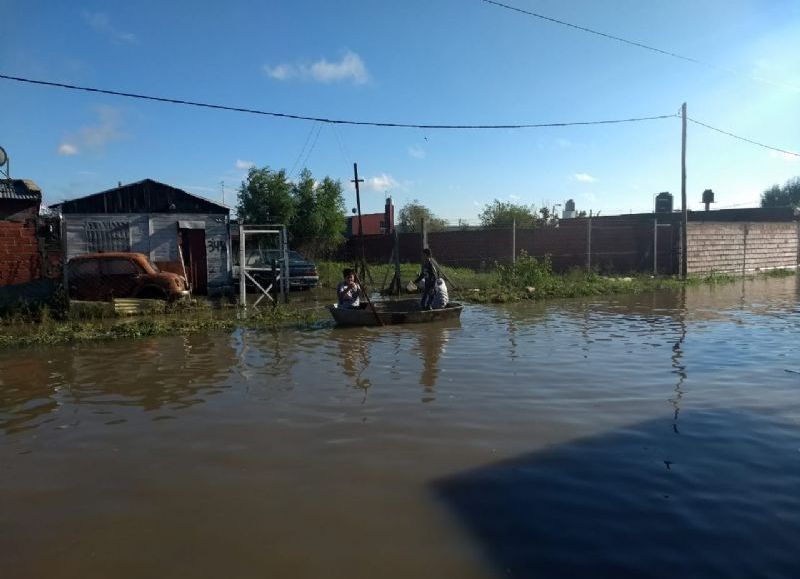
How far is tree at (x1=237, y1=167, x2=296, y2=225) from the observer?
3097 cm

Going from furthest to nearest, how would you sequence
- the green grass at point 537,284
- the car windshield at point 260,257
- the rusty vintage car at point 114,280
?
the car windshield at point 260,257
the green grass at point 537,284
the rusty vintage car at point 114,280

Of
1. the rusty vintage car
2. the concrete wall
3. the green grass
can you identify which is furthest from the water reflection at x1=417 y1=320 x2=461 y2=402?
the concrete wall

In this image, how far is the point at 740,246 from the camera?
87.7ft

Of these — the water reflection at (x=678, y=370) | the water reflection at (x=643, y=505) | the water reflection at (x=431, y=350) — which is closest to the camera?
the water reflection at (x=643, y=505)

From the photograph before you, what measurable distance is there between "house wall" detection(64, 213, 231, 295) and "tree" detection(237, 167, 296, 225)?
11.2 metres

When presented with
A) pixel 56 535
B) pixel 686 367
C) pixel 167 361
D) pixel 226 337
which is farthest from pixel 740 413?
pixel 226 337

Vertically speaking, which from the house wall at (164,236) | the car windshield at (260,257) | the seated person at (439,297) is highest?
the house wall at (164,236)

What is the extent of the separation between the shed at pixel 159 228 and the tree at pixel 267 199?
1119 cm

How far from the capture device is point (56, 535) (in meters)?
4.09

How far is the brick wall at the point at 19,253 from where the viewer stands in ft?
45.6

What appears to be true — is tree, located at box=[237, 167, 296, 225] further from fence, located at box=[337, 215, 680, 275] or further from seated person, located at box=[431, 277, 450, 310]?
seated person, located at box=[431, 277, 450, 310]

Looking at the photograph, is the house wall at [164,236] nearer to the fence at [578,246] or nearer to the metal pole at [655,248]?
the fence at [578,246]

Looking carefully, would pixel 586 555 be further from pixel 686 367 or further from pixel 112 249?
pixel 112 249

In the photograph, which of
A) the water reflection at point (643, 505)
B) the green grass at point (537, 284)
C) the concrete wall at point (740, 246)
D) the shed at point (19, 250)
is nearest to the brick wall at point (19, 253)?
the shed at point (19, 250)
